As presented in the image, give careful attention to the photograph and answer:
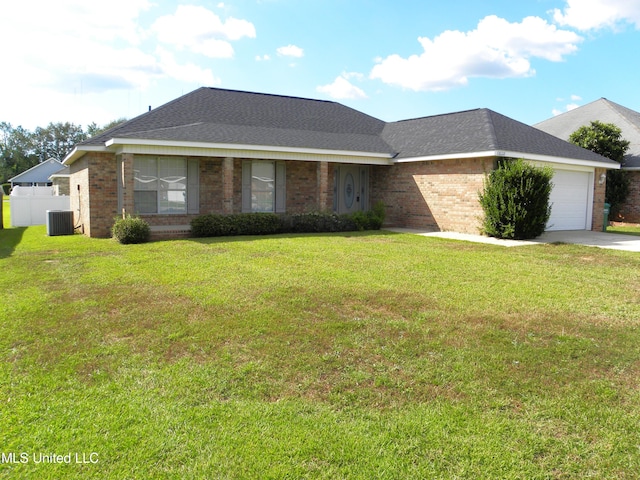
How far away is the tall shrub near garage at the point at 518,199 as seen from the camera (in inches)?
547

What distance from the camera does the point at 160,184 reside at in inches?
627

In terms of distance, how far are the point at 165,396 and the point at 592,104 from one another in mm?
30065

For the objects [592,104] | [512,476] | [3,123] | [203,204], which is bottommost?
[512,476]

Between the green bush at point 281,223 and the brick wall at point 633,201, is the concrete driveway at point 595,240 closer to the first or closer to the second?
the green bush at point 281,223

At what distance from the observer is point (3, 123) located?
101562mm

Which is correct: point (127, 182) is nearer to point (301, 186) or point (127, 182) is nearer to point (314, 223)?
point (314, 223)

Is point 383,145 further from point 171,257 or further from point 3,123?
point 3,123

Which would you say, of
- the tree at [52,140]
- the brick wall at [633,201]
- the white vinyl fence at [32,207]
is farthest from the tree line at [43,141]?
the brick wall at [633,201]

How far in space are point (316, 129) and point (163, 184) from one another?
6.86 m

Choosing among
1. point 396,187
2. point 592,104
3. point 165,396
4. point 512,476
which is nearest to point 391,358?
point 512,476

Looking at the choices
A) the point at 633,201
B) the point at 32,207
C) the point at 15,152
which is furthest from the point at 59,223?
the point at 15,152

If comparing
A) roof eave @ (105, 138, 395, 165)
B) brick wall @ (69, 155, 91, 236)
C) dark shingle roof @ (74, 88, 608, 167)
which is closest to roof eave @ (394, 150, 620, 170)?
dark shingle roof @ (74, 88, 608, 167)

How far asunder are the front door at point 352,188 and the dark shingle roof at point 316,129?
1343 millimetres

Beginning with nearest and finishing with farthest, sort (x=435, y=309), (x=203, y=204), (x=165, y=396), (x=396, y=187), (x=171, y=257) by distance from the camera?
(x=165, y=396)
(x=435, y=309)
(x=171, y=257)
(x=203, y=204)
(x=396, y=187)
